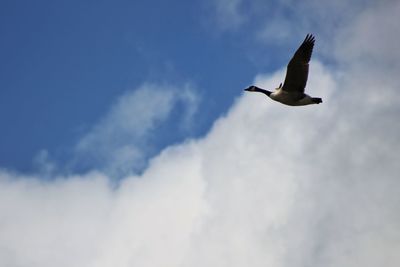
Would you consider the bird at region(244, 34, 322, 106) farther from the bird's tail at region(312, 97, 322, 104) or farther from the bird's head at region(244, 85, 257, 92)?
the bird's head at region(244, 85, 257, 92)

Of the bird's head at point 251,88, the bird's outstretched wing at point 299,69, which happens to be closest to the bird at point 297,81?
the bird's outstretched wing at point 299,69

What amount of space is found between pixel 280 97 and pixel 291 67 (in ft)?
8.00

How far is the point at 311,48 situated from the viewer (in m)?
52.1

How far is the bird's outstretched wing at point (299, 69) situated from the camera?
170 ft

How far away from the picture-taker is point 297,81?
5322cm

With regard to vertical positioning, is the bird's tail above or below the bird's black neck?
below

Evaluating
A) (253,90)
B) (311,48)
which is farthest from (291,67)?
(253,90)

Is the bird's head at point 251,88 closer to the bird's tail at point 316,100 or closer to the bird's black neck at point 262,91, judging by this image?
the bird's black neck at point 262,91

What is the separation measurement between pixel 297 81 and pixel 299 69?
0.87m

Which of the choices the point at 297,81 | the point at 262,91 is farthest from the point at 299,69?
the point at 262,91

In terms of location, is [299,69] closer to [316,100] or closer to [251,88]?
[316,100]

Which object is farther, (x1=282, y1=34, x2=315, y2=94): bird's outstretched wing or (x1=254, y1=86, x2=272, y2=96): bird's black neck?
(x1=254, y1=86, x2=272, y2=96): bird's black neck

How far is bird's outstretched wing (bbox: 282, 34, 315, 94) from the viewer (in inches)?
2045

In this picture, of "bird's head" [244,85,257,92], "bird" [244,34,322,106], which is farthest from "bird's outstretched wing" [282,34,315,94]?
"bird's head" [244,85,257,92]
